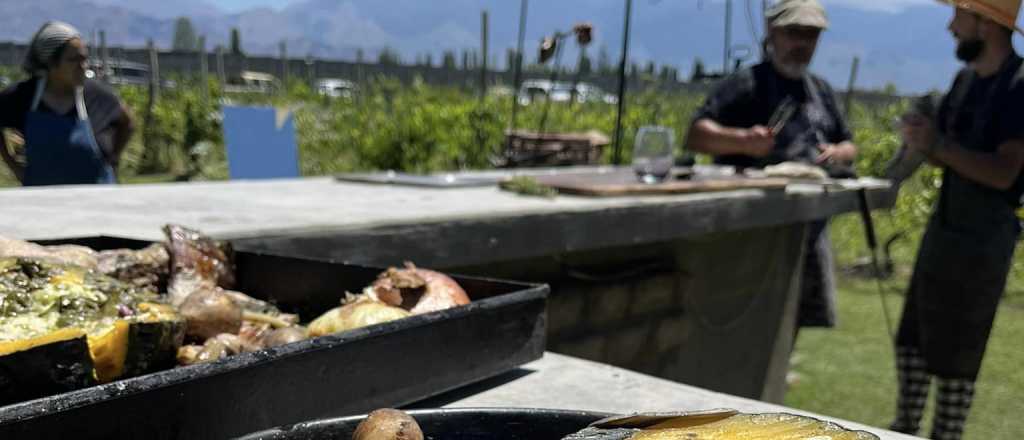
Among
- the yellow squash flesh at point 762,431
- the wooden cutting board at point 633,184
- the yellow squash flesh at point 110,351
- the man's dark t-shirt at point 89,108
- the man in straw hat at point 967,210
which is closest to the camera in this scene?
the yellow squash flesh at point 762,431

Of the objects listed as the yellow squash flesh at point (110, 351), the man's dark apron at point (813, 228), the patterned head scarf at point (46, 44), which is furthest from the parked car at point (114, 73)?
the yellow squash flesh at point (110, 351)

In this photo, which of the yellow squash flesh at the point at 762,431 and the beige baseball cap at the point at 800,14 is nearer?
the yellow squash flesh at the point at 762,431

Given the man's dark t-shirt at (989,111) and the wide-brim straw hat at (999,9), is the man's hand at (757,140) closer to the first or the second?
the man's dark t-shirt at (989,111)

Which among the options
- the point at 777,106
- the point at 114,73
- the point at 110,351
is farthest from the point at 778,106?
the point at 114,73

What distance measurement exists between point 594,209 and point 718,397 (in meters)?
2.01

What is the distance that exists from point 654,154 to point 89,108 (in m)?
3.16

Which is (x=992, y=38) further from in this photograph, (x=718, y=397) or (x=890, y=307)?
(x=890, y=307)

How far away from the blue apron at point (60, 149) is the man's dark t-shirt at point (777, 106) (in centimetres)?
325

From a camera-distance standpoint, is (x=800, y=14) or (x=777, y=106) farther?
(x=777, y=106)

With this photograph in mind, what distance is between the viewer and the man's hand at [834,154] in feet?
18.0

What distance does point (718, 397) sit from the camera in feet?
5.40

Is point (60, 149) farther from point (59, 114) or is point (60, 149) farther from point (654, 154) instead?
point (654, 154)

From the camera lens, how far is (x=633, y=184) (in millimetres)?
4348

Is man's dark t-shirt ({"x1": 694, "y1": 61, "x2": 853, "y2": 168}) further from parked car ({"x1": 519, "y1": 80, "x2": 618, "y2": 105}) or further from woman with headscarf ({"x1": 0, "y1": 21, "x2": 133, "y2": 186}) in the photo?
woman with headscarf ({"x1": 0, "y1": 21, "x2": 133, "y2": 186})
